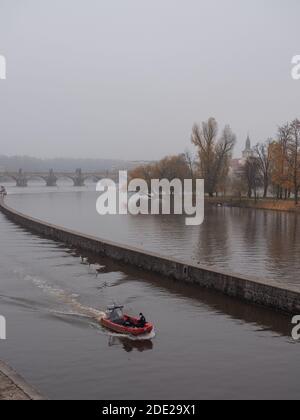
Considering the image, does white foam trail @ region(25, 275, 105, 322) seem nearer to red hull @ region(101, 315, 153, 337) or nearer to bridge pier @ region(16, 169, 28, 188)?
red hull @ region(101, 315, 153, 337)

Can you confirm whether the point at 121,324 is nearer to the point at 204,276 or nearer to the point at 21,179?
the point at 204,276

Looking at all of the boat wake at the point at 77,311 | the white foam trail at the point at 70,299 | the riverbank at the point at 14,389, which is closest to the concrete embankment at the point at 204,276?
the boat wake at the point at 77,311

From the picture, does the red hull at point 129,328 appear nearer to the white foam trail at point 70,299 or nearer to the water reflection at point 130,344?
the water reflection at point 130,344

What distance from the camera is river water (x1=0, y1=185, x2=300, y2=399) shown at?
15.9 metres

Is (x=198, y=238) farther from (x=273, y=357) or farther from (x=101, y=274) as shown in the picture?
(x=273, y=357)

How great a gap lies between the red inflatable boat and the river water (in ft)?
1.17

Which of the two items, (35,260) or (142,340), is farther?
(35,260)

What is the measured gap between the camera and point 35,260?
3656cm

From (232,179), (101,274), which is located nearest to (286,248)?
(101,274)

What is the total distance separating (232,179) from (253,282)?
7953 cm

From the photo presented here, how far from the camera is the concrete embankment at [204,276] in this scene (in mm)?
22844

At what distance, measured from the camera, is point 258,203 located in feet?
276

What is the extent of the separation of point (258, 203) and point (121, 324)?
6608cm
